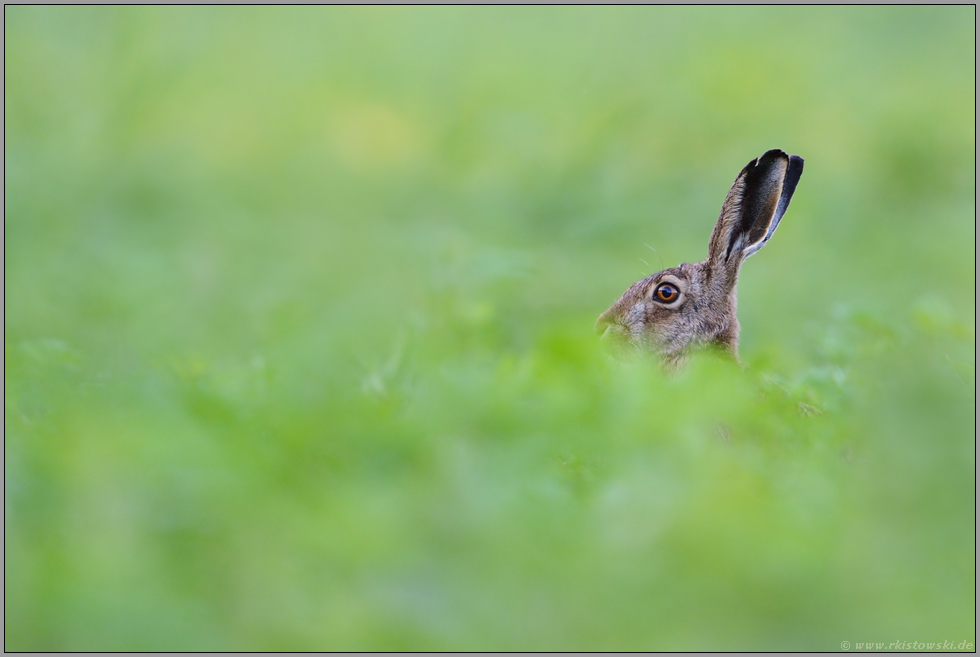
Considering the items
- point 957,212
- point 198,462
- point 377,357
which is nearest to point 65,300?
point 377,357

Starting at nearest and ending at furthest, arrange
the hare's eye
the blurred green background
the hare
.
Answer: the blurred green background
the hare
the hare's eye

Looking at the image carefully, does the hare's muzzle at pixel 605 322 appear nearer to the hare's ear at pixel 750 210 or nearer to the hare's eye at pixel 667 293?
the hare's eye at pixel 667 293


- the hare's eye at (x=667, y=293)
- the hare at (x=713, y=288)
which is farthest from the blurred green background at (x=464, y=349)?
the hare's eye at (x=667, y=293)

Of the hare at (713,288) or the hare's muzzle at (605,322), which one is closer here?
the hare at (713,288)

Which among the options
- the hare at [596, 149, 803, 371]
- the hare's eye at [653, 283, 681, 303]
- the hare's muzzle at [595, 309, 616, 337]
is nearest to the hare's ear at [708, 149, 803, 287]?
the hare at [596, 149, 803, 371]

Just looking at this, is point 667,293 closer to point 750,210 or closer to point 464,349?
point 750,210

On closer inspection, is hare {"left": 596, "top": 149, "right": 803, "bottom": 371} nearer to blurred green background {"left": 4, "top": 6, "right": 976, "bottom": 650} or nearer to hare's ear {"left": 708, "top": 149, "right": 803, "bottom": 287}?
hare's ear {"left": 708, "top": 149, "right": 803, "bottom": 287}

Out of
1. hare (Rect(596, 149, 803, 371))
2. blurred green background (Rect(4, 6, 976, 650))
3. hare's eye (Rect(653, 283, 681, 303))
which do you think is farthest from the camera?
hare's eye (Rect(653, 283, 681, 303))
